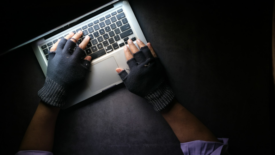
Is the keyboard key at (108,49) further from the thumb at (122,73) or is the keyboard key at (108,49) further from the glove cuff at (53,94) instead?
the glove cuff at (53,94)

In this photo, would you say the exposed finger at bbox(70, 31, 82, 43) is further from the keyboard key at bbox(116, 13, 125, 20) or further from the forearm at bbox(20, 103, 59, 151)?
the forearm at bbox(20, 103, 59, 151)

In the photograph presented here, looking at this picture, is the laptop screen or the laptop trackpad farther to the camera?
the laptop trackpad

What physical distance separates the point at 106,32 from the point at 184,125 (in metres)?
0.52

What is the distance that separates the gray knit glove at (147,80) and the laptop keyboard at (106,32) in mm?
94

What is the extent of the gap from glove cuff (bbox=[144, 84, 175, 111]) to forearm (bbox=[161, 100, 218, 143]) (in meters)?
0.04

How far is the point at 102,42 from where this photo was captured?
62cm

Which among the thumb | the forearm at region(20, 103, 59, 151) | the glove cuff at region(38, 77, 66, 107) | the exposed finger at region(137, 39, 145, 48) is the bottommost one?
the forearm at region(20, 103, 59, 151)

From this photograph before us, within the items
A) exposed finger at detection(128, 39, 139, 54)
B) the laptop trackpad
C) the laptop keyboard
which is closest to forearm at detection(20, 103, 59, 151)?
the laptop trackpad

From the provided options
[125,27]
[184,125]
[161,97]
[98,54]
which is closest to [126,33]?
[125,27]

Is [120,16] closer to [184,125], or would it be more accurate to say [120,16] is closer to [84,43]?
[84,43]

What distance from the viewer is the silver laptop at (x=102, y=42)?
0.61 m

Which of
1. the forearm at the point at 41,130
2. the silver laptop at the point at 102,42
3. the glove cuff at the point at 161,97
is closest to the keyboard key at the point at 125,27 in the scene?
the silver laptop at the point at 102,42

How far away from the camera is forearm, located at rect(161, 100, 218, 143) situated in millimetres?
615

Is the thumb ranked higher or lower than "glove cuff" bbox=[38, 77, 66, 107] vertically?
lower
